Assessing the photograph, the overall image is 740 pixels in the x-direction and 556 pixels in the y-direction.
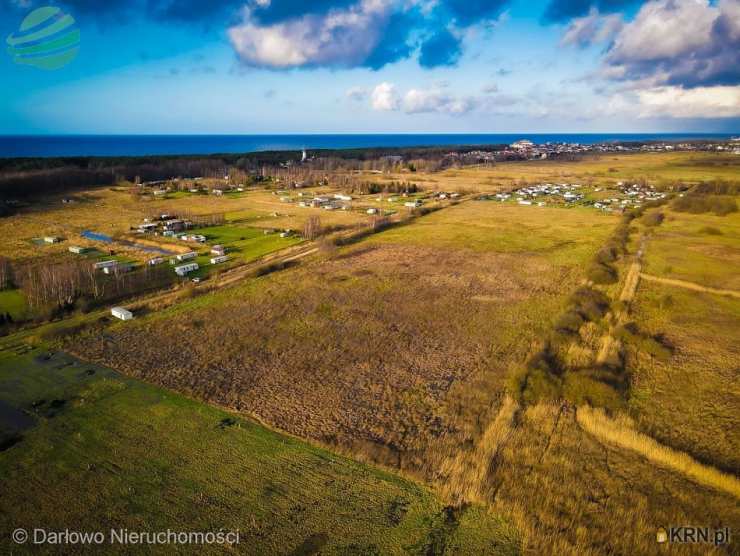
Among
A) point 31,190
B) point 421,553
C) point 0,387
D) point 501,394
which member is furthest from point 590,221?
point 31,190

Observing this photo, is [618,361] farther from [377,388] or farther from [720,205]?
[720,205]

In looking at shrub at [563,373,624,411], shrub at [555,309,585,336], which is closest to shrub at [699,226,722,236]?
shrub at [555,309,585,336]

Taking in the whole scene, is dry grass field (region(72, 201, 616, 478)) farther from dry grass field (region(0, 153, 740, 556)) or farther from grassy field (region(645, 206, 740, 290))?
grassy field (region(645, 206, 740, 290))

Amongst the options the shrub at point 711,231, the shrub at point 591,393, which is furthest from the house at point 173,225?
the shrub at point 711,231

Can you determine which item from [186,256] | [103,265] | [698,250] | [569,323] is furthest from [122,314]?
[698,250]

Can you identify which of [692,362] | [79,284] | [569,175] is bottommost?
[692,362]

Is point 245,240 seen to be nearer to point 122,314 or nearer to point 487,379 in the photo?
point 122,314
